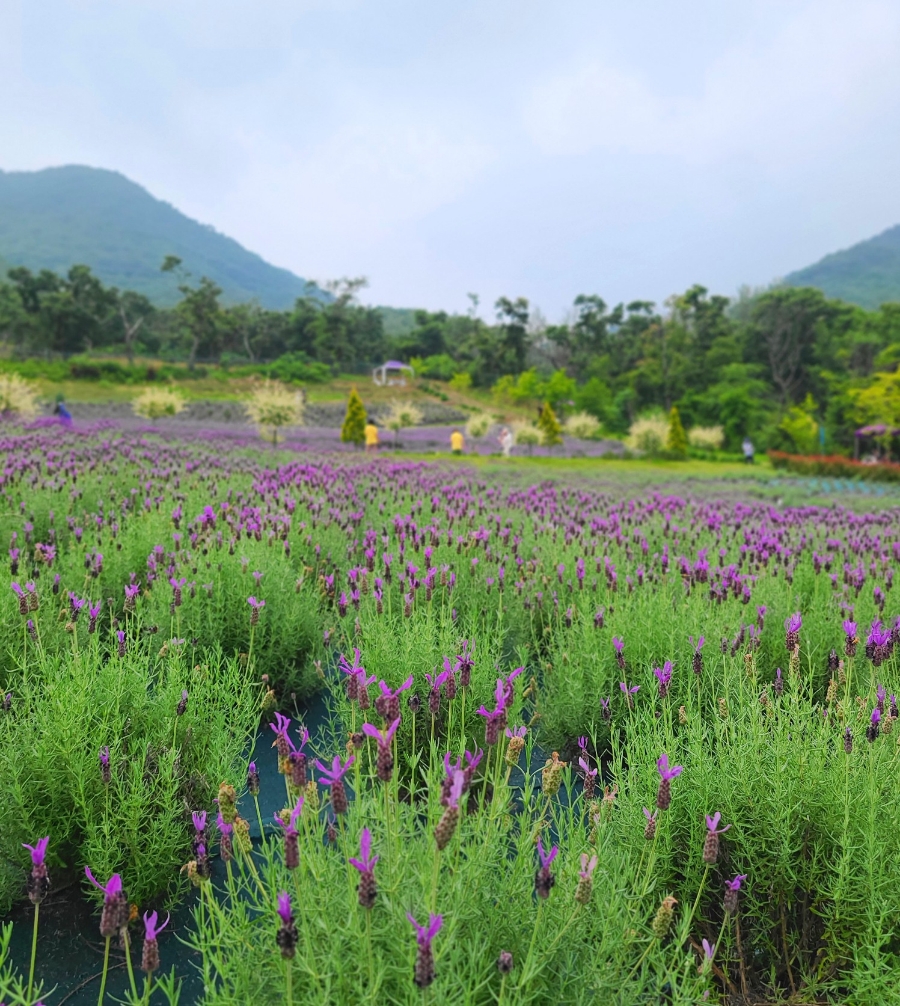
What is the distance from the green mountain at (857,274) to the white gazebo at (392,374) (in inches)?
4121

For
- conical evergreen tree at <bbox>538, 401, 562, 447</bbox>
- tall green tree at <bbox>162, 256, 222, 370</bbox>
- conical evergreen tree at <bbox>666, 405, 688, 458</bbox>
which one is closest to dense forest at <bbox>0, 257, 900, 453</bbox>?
tall green tree at <bbox>162, 256, 222, 370</bbox>

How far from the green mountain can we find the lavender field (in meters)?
150

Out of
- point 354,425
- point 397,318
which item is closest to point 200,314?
point 354,425

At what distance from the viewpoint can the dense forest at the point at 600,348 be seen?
43219mm

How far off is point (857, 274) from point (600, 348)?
467 feet

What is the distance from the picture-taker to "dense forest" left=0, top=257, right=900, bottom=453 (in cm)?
4322

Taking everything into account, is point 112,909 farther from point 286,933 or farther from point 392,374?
point 392,374

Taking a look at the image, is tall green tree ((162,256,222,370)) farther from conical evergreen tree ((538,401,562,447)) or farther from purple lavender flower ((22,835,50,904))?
purple lavender flower ((22,835,50,904))

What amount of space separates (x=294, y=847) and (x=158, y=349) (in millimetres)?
70902

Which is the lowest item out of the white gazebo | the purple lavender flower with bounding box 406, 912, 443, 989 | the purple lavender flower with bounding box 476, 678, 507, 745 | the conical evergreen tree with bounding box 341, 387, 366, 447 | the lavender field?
the lavender field

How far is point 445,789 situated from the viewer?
156 centimetres

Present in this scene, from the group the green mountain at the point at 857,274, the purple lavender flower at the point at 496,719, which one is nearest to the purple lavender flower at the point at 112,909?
the purple lavender flower at the point at 496,719

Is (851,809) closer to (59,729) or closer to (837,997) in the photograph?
(837,997)

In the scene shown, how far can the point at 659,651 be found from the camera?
3.13 meters
